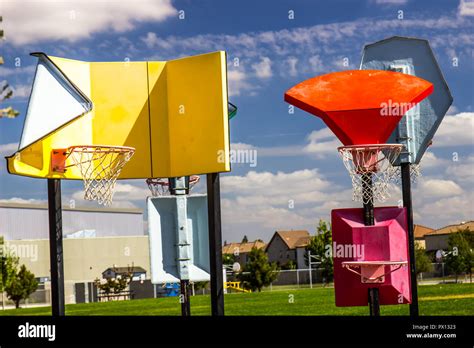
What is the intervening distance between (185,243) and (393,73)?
4.19 metres

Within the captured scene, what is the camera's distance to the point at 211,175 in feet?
39.0

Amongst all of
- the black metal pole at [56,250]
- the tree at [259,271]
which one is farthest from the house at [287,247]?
the black metal pole at [56,250]

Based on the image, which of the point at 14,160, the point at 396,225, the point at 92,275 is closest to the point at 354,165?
the point at 396,225

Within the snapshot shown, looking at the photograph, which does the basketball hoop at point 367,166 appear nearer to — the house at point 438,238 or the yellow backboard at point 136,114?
the yellow backboard at point 136,114

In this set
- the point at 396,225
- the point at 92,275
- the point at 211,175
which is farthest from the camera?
the point at 92,275

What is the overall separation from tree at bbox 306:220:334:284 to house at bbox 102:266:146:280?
13.2 metres

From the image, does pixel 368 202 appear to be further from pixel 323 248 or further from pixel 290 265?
pixel 290 265

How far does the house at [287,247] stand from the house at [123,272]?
1095 centimetres

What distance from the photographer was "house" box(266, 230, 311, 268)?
61344mm

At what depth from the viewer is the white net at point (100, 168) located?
12.4 m
